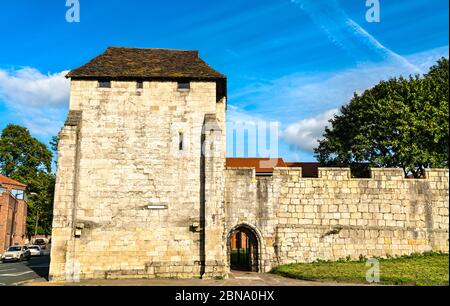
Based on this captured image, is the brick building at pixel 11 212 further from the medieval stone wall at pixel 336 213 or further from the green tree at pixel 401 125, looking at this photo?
the green tree at pixel 401 125

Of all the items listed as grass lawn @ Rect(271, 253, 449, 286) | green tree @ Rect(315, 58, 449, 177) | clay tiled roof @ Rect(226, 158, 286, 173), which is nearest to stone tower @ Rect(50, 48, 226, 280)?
grass lawn @ Rect(271, 253, 449, 286)

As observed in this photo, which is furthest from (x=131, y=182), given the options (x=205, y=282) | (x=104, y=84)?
(x=205, y=282)

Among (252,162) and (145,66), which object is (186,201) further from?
(252,162)

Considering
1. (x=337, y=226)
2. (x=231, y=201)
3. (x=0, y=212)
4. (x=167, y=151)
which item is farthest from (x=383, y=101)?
(x=0, y=212)

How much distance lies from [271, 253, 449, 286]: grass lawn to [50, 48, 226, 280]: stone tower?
11.6 ft

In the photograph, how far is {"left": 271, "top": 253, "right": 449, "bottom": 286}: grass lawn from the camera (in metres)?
14.0

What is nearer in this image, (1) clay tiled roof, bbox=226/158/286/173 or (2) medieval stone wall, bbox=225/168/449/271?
(2) medieval stone wall, bbox=225/168/449/271

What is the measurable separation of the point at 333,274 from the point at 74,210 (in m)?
11.1

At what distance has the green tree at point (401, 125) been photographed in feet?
76.9

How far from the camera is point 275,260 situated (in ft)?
60.0

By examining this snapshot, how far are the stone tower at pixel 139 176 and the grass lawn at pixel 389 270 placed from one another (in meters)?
3.55

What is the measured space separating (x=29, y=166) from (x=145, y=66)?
127ft

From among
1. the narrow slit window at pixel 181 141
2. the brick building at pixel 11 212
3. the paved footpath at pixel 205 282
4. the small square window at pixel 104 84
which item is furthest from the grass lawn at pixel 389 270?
the brick building at pixel 11 212

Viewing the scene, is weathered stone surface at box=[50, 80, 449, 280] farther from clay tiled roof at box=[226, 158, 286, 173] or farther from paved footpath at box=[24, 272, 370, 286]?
clay tiled roof at box=[226, 158, 286, 173]
